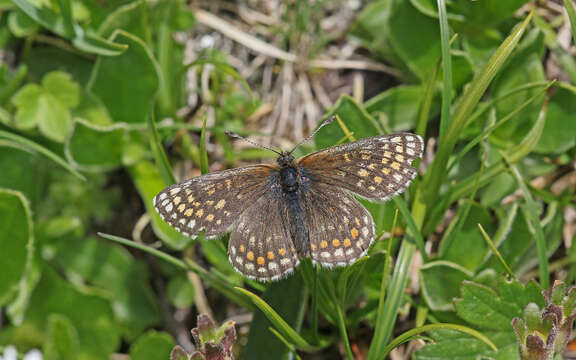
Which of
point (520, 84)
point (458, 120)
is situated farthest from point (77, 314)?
point (520, 84)

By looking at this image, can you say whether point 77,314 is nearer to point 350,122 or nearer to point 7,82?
point 7,82

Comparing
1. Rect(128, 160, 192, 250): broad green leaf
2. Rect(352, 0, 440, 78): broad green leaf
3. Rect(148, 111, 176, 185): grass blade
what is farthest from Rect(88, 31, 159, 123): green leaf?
Rect(352, 0, 440, 78): broad green leaf

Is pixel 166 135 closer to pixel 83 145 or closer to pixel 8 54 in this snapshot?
pixel 83 145

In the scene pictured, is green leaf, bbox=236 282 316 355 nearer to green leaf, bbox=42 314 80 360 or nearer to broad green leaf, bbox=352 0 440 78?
green leaf, bbox=42 314 80 360

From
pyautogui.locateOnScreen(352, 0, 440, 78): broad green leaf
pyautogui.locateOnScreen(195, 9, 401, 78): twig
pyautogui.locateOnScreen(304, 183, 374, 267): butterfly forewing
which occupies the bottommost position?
pyautogui.locateOnScreen(304, 183, 374, 267): butterfly forewing

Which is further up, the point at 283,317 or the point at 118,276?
the point at 283,317

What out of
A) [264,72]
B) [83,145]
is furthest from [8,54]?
[264,72]
